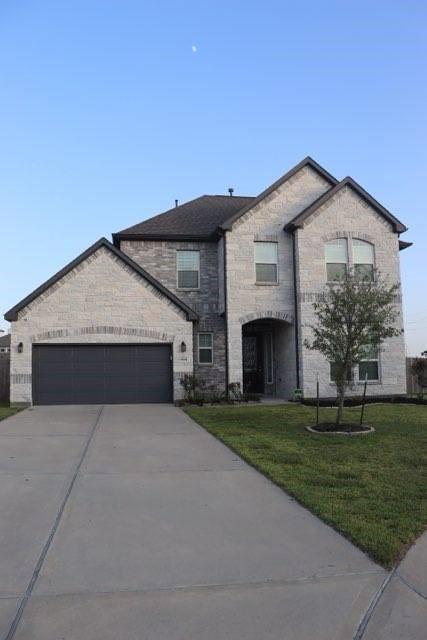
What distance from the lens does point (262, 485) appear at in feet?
24.9

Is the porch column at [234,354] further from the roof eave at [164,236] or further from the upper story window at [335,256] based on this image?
the upper story window at [335,256]

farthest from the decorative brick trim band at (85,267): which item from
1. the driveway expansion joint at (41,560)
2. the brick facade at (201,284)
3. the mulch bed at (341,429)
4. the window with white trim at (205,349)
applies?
the driveway expansion joint at (41,560)

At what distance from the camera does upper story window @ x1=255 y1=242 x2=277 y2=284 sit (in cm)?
2162

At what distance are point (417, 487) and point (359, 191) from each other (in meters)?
16.5

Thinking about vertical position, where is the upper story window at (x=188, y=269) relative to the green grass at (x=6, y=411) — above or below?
above

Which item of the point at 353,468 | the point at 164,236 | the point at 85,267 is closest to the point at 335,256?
the point at 164,236

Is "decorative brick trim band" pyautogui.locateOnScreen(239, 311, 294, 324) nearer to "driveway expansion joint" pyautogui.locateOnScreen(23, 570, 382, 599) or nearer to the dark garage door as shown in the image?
the dark garage door

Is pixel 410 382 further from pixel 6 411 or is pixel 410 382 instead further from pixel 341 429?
pixel 6 411

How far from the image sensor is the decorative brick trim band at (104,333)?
1981cm

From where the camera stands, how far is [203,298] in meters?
22.4

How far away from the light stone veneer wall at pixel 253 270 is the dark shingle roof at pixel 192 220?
4.76 ft

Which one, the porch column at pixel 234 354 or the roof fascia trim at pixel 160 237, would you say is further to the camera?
the roof fascia trim at pixel 160 237

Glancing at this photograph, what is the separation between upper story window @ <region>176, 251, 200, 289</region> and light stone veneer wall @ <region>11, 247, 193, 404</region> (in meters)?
2.23

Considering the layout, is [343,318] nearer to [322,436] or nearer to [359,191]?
[322,436]
